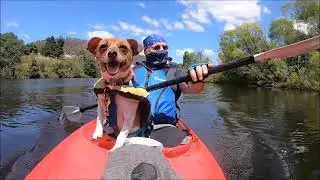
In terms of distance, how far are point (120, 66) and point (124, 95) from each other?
9.2 inches

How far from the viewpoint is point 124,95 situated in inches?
133

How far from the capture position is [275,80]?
113ft

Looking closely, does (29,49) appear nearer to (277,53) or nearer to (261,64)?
(261,64)

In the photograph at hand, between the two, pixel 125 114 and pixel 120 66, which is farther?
pixel 125 114

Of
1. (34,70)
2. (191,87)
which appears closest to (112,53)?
(191,87)

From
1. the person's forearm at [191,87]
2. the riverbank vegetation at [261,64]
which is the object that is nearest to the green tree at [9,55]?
the riverbank vegetation at [261,64]

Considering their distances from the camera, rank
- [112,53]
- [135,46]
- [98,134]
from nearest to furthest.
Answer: [112,53], [135,46], [98,134]

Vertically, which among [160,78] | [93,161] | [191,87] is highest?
[160,78]

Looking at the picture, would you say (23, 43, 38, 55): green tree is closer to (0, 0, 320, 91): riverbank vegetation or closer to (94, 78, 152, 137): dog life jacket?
(0, 0, 320, 91): riverbank vegetation

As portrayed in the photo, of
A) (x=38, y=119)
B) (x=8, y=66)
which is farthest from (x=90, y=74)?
(x=38, y=119)

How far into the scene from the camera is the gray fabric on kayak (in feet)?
9.71

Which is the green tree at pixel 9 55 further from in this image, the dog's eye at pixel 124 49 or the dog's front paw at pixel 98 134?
the dog's eye at pixel 124 49

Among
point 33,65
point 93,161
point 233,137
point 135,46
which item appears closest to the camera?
point 93,161

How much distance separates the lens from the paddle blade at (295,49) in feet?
9.04
